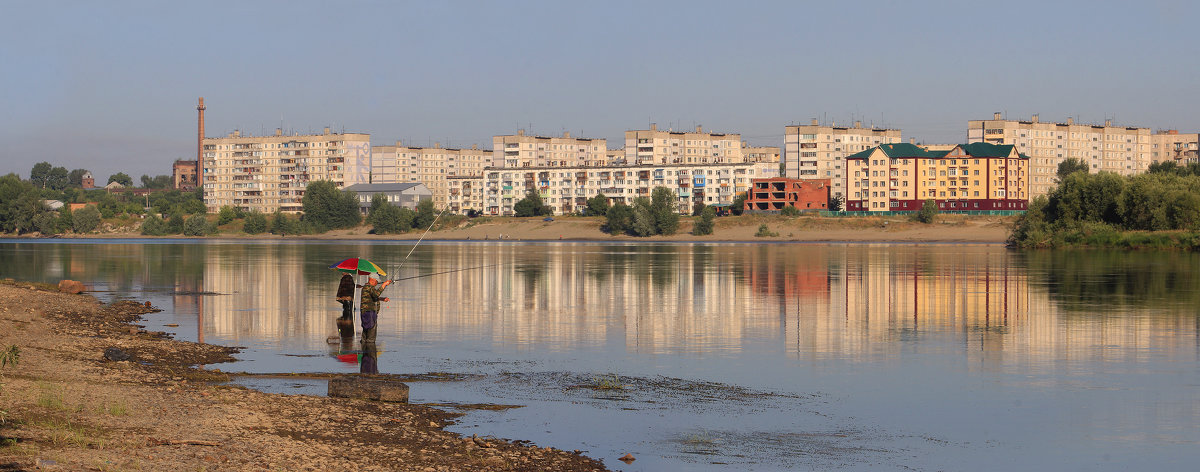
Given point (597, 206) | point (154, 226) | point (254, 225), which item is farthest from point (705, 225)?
point (154, 226)

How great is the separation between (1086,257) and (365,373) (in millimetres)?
66060

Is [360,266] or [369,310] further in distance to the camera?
[360,266]

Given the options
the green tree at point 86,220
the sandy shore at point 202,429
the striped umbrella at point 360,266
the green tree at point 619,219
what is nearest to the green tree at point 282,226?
the green tree at point 86,220

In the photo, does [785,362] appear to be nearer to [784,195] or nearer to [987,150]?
[784,195]

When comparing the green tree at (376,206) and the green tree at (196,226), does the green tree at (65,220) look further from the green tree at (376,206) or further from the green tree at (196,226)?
the green tree at (376,206)

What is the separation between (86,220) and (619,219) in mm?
90368

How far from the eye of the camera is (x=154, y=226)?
18500 cm

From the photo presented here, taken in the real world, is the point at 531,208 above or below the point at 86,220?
above

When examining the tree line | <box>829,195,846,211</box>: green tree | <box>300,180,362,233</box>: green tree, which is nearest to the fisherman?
the tree line

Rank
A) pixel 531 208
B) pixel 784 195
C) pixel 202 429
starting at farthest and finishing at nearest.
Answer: pixel 531 208, pixel 784 195, pixel 202 429

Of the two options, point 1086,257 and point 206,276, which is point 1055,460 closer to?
point 206,276

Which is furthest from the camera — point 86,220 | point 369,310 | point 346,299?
point 86,220

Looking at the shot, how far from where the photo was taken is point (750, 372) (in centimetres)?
2092

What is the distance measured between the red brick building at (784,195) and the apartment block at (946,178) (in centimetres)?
670
